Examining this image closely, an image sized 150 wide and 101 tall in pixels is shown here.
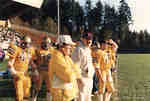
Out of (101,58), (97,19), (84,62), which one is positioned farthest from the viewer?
(97,19)

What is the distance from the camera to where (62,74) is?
396cm

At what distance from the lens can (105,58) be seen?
653 centimetres

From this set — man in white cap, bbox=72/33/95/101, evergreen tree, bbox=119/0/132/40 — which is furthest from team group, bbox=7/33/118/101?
evergreen tree, bbox=119/0/132/40

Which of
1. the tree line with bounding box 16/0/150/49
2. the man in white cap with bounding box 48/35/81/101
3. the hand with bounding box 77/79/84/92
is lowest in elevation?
the hand with bounding box 77/79/84/92

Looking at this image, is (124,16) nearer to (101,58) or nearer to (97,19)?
(97,19)

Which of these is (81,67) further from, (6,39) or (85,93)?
(6,39)

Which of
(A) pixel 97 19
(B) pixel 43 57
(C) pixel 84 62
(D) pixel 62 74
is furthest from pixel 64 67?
(A) pixel 97 19

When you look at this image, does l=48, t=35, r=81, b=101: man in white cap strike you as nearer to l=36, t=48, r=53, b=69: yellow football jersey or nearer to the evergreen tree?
l=36, t=48, r=53, b=69: yellow football jersey

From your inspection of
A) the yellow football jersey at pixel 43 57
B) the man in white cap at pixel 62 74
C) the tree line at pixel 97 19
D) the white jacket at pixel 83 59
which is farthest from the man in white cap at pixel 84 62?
the tree line at pixel 97 19

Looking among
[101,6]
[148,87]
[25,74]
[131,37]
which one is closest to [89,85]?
[25,74]

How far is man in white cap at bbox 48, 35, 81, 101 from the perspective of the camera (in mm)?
3951

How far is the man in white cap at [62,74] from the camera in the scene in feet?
13.0

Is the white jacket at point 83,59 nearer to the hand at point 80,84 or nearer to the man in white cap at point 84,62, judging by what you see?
the man in white cap at point 84,62

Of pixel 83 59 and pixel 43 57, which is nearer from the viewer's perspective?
pixel 83 59
